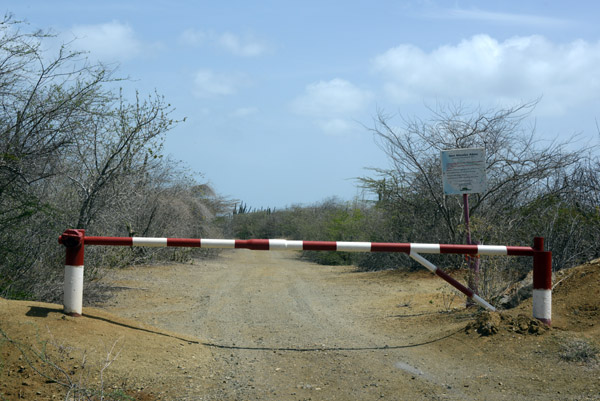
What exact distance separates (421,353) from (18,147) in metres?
6.40

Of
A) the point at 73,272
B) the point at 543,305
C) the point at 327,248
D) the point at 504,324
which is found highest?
the point at 327,248

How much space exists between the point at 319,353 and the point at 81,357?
8.69 feet

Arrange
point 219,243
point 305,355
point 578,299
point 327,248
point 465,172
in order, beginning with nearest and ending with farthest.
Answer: point 305,355
point 219,243
point 327,248
point 578,299
point 465,172

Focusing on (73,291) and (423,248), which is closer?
(73,291)

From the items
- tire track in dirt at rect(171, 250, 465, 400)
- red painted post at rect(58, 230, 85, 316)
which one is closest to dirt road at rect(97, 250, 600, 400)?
tire track in dirt at rect(171, 250, 465, 400)

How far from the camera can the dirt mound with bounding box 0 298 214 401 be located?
15.7 ft

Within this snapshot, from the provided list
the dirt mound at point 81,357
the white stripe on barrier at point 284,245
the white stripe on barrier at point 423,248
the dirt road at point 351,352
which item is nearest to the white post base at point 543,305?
the dirt road at point 351,352

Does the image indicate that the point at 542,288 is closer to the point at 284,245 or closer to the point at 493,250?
the point at 493,250

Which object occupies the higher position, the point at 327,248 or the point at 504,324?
the point at 327,248

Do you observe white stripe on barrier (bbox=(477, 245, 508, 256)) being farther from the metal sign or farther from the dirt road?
the metal sign

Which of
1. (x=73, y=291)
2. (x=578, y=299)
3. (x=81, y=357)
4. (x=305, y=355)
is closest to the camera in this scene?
(x=81, y=357)

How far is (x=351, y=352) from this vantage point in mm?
6770

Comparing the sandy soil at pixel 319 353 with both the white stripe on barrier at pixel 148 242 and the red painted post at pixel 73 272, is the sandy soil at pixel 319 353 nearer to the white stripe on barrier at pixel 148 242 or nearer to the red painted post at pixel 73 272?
the red painted post at pixel 73 272

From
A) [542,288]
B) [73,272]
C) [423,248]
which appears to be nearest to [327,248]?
[423,248]
